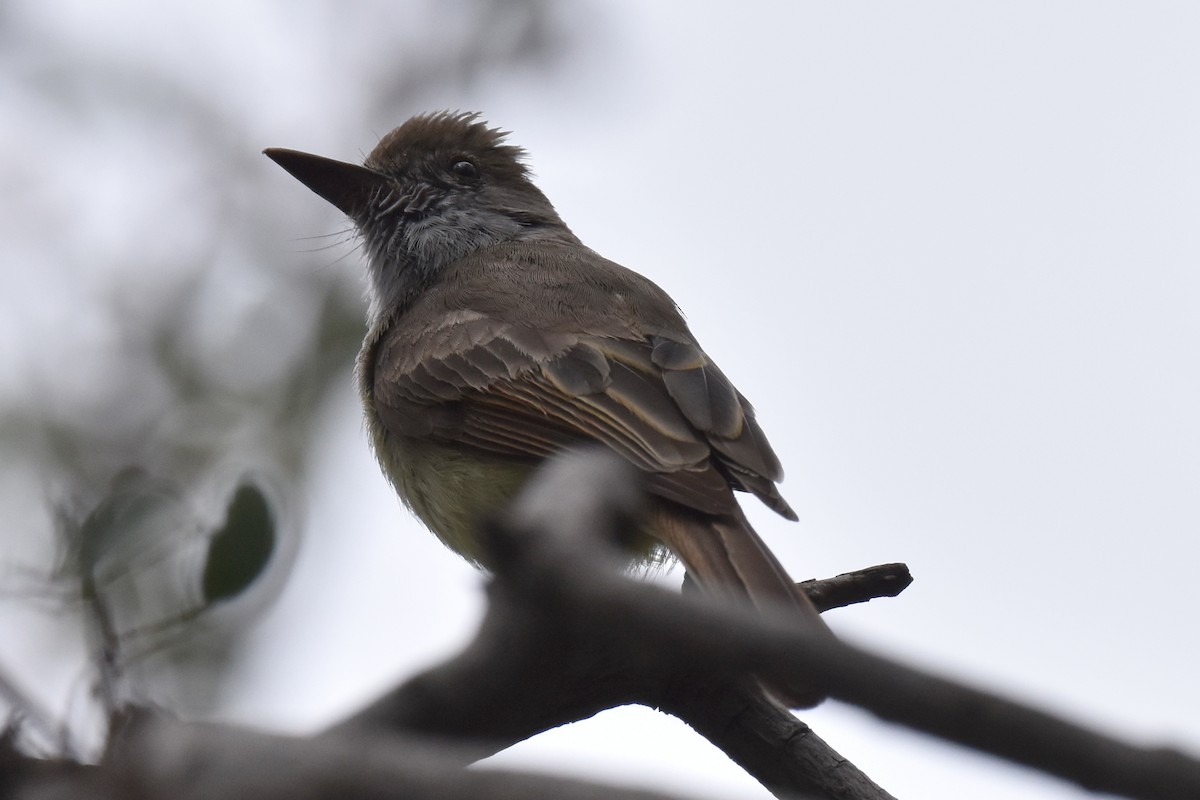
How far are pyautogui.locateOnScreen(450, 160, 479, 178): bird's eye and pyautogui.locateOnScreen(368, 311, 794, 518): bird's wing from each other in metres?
1.76

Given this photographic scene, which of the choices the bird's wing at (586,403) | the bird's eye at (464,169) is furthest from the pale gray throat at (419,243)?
the bird's wing at (586,403)

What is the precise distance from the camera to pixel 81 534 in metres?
2.76

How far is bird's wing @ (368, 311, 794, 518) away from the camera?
4793mm

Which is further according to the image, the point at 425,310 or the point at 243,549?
the point at 425,310

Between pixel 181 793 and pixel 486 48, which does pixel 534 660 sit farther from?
pixel 486 48

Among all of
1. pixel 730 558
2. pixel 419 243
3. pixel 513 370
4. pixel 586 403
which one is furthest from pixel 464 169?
pixel 730 558

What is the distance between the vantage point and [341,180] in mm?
7266

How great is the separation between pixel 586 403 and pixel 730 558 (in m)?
1.11

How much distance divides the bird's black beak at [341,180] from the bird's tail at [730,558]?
11.4 feet

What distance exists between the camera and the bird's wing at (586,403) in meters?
4.79

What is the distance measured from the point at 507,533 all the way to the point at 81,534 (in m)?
1.60

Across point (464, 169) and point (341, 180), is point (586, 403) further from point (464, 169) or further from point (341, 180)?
point (464, 169)

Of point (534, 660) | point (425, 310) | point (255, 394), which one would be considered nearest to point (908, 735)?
point (534, 660)

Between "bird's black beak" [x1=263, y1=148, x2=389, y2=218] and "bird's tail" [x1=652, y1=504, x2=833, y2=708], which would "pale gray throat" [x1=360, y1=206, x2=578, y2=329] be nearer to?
"bird's black beak" [x1=263, y1=148, x2=389, y2=218]
